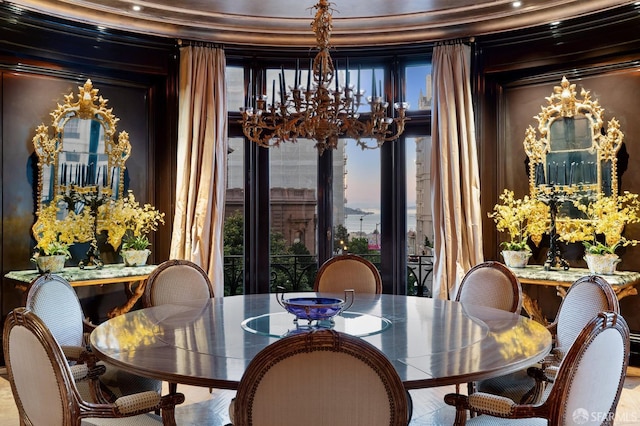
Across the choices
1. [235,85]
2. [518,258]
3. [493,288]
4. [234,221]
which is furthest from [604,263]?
[235,85]

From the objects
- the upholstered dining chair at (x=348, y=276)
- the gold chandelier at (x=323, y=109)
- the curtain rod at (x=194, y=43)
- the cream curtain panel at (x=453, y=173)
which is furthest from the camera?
the curtain rod at (x=194, y=43)

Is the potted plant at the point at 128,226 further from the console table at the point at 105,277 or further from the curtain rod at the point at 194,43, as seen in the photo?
the curtain rod at the point at 194,43

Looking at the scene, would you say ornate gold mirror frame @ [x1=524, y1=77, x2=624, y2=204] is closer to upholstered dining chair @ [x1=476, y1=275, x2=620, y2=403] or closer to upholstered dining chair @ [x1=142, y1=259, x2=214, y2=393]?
upholstered dining chair @ [x1=476, y1=275, x2=620, y2=403]

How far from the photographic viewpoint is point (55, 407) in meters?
1.80

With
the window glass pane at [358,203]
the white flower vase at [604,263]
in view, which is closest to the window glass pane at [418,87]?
the window glass pane at [358,203]

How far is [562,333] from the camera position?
275cm

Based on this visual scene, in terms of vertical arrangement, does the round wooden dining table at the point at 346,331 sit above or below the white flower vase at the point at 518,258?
below

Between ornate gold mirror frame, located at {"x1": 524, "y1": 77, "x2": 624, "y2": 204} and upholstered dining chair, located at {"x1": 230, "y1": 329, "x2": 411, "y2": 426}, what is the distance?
356cm

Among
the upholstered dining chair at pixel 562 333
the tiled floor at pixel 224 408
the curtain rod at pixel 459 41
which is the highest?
the curtain rod at pixel 459 41

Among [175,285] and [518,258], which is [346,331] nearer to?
[175,285]

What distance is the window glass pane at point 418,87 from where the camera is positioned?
17.2ft

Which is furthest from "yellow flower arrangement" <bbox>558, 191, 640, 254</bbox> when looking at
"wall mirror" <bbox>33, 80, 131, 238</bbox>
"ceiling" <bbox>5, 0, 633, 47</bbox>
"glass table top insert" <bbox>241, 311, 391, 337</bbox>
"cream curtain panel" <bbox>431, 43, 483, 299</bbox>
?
"wall mirror" <bbox>33, 80, 131, 238</bbox>

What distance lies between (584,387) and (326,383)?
2.91ft

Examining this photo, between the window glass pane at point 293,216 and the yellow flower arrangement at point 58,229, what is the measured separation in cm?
165
